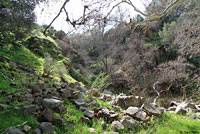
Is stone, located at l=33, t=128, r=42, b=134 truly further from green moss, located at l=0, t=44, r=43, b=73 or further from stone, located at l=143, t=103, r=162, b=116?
green moss, located at l=0, t=44, r=43, b=73

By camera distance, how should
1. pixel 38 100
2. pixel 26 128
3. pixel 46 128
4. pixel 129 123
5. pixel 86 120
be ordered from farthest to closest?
pixel 129 123 < pixel 86 120 < pixel 38 100 < pixel 46 128 < pixel 26 128

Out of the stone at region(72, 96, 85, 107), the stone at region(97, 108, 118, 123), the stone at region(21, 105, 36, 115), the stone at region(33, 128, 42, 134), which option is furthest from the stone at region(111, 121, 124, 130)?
the stone at region(21, 105, 36, 115)

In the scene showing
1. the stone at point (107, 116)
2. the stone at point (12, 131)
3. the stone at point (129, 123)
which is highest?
the stone at point (12, 131)

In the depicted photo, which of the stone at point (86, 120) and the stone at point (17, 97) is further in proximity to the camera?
the stone at point (86, 120)

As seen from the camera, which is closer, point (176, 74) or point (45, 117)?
point (45, 117)

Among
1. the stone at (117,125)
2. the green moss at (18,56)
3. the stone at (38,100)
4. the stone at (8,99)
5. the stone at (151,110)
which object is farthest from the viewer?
the green moss at (18,56)

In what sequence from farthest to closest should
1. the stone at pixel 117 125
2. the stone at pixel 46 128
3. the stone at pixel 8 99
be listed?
the stone at pixel 117 125
the stone at pixel 8 99
the stone at pixel 46 128

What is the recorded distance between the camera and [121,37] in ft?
53.2

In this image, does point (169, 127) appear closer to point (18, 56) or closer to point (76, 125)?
point (76, 125)

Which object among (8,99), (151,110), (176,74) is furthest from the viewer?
(176,74)

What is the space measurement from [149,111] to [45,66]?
149 inches

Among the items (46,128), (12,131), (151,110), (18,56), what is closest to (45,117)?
(46,128)

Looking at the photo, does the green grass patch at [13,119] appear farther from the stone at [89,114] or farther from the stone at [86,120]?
the stone at [89,114]

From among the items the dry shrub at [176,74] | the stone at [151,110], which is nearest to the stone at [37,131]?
the stone at [151,110]
